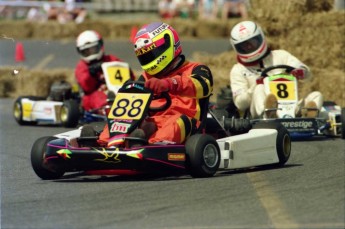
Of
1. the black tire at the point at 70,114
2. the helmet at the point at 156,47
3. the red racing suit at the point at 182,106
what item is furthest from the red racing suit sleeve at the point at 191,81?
the black tire at the point at 70,114

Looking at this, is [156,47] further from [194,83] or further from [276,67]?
[276,67]

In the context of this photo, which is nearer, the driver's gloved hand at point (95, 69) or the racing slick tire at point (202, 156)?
the racing slick tire at point (202, 156)

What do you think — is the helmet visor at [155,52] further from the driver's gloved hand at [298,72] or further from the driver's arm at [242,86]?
the driver's gloved hand at [298,72]

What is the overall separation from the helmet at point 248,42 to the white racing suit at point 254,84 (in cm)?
11

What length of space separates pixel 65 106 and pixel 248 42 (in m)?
2.64

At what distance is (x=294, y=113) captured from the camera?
11758mm

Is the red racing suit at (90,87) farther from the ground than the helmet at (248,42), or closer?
closer

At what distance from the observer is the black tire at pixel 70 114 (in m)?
13.5

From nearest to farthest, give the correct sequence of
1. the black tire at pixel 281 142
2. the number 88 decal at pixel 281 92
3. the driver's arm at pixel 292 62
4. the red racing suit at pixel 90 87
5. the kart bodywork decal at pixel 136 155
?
the kart bodywork decal at pixel 136 155, the black tire at pixel 281 142, the number 88 decal at pixel 281 92, the driver's arm at pixel 292 62, the red racing suit at pixel 90 87

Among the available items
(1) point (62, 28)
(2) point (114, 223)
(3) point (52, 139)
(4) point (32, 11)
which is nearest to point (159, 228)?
(2) point (114, 223)

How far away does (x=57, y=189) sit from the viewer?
7.91 meters

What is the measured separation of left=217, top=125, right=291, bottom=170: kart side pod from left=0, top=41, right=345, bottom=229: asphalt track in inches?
3.3

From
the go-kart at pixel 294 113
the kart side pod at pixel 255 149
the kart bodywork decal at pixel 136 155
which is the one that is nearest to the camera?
the kart bodywork decal at pixel 136 155

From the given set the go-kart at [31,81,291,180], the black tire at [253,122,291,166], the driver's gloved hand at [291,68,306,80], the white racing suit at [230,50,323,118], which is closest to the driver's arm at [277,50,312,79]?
the white racing suit at [230,50,323,118]
